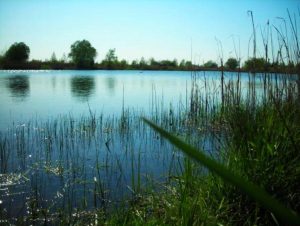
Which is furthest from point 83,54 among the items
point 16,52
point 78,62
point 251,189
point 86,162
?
point 251,189

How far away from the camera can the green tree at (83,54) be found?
9356 cm

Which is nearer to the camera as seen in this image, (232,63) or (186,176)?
(186,176)

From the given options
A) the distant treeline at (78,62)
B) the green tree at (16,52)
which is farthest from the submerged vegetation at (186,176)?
the green tree at (16,52)

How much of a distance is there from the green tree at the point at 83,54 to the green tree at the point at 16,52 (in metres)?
14.6

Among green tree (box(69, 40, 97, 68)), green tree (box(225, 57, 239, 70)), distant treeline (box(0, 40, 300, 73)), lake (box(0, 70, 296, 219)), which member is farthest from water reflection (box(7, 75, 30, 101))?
green tree (box(69, 40, 97, 68))

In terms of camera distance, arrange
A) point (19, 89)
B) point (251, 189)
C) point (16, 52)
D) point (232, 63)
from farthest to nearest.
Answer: point (16, 52), point (19, 89), point (232, 63), point (251, 189)

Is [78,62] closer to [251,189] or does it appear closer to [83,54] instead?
[83,54]

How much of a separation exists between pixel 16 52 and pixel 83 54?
19.8 meters

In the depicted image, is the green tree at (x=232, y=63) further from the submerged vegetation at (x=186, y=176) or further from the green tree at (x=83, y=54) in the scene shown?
the green tree at (x=83, y=54)

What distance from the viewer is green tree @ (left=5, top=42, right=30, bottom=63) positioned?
3310 inches

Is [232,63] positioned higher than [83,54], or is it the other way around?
[83,54]

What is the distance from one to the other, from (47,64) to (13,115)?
79716 millimetres

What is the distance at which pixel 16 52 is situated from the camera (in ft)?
278

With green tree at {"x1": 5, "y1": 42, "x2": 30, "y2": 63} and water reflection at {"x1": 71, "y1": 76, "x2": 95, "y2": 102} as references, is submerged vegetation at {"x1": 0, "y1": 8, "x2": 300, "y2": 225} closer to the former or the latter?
water reflection at {"x1": 71, "y1": 76, "x2": 95, "y2": 102}
